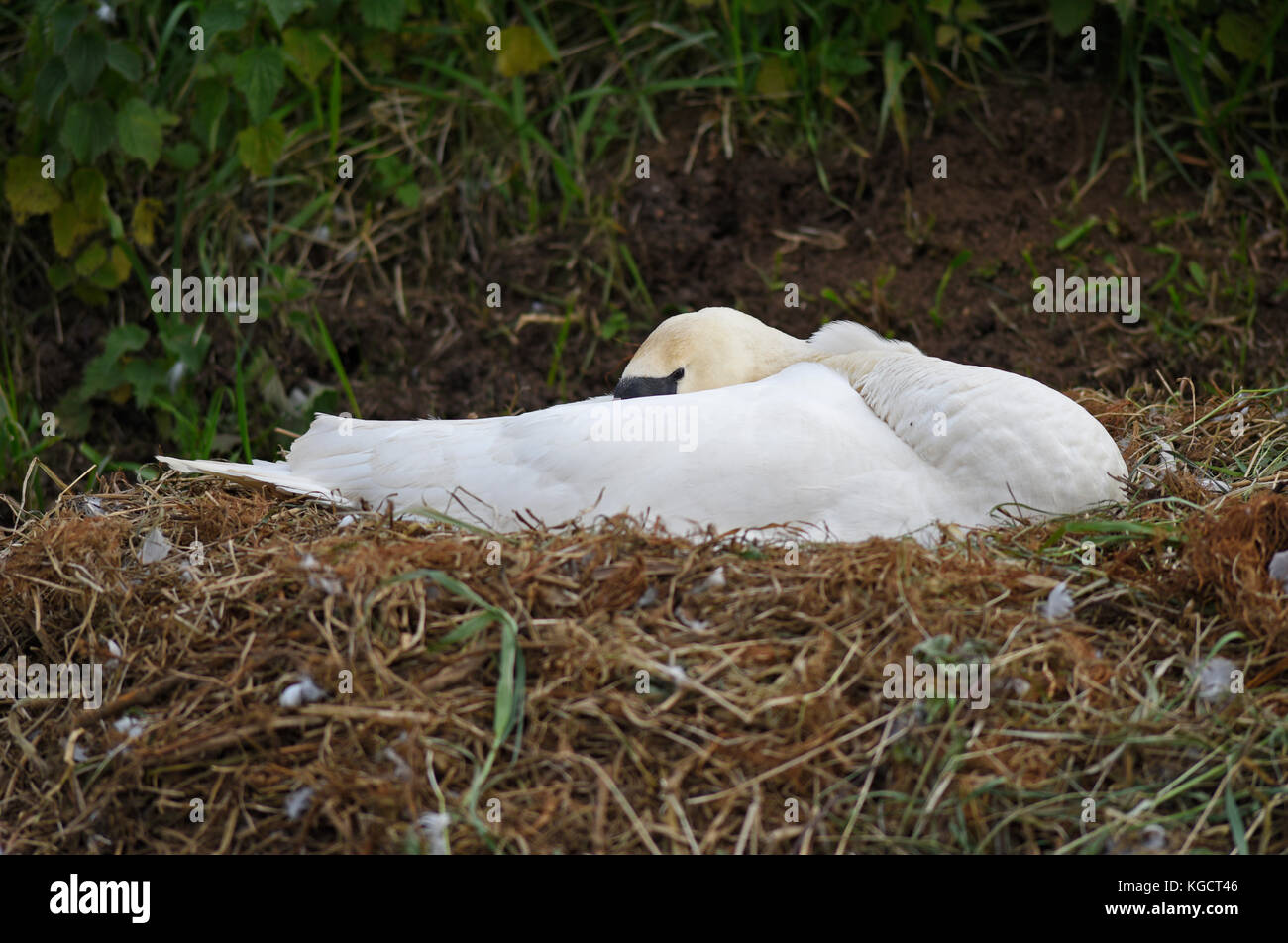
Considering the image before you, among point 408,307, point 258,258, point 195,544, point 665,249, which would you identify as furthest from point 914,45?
point 195,544

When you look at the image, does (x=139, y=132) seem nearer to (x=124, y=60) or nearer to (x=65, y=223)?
(x=124, y=60)

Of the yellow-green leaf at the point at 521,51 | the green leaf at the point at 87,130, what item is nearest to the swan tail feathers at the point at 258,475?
the green leaf at the point at 87,130

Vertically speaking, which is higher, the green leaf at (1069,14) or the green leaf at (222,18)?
the green leaf at (1069,14)

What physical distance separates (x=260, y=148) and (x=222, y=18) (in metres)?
0.57

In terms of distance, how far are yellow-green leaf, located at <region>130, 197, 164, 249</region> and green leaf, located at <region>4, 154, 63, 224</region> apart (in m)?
0.36

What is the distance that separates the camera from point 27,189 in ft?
18.7

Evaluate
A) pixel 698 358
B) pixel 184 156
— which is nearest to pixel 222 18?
pixel 184 156

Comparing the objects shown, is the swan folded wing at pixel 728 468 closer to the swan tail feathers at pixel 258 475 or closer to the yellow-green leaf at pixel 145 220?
the swan tail feathers at pixel 258 475

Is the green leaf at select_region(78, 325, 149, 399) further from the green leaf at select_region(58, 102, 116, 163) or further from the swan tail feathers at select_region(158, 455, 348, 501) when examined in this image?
the swan tail feathers at select_region(158, 455, 348, 501)

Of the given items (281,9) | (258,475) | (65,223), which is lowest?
(258,475)

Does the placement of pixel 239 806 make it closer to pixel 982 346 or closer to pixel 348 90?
pixel 982 346

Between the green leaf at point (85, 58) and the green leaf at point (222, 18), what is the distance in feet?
1.45

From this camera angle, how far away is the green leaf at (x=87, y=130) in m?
5.37

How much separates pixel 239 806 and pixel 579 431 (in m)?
1.44
